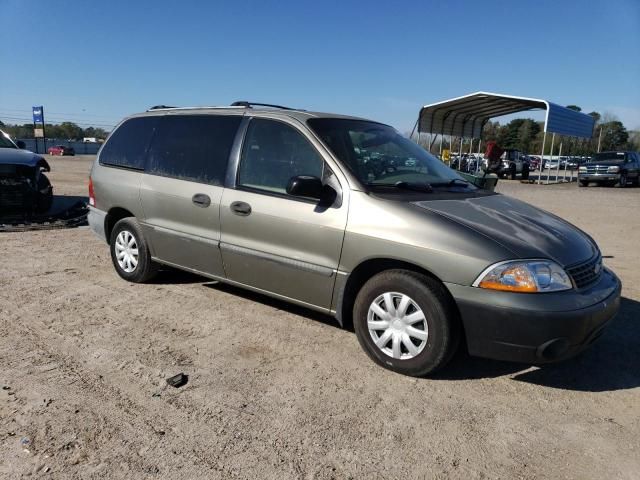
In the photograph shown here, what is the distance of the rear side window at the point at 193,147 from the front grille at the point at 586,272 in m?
2.80

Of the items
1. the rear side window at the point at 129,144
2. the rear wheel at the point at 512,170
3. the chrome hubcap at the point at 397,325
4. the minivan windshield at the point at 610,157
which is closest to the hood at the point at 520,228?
the chrome hubcap at the point at 397,325

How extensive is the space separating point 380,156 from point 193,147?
1742 millimetres

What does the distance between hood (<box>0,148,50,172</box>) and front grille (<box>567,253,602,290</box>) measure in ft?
26.7

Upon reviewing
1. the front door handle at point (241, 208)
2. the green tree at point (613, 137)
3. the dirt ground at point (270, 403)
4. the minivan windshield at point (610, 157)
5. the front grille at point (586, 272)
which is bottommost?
the dirt ground at point (270, 403)

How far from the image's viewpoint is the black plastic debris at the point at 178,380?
10.5ft

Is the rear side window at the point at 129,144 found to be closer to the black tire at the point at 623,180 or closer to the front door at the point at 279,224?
the front door at the point at 279,224

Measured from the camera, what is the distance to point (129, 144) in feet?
17.5

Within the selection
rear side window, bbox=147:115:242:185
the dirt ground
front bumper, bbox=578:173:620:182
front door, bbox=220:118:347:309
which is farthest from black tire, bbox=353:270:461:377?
front bumper, bbox=578:173:620:182

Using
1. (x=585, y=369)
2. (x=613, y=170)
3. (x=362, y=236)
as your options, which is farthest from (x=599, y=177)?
(x=362, y=236)

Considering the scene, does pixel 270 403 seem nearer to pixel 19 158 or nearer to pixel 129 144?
pixel 129 144

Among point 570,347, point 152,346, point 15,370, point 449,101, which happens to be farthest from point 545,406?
point 449,101

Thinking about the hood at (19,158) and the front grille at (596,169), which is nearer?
the hood at (19,158)

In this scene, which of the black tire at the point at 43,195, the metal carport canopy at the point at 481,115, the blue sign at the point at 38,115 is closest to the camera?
the black tire at the point at 43,195

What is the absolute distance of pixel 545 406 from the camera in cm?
312
